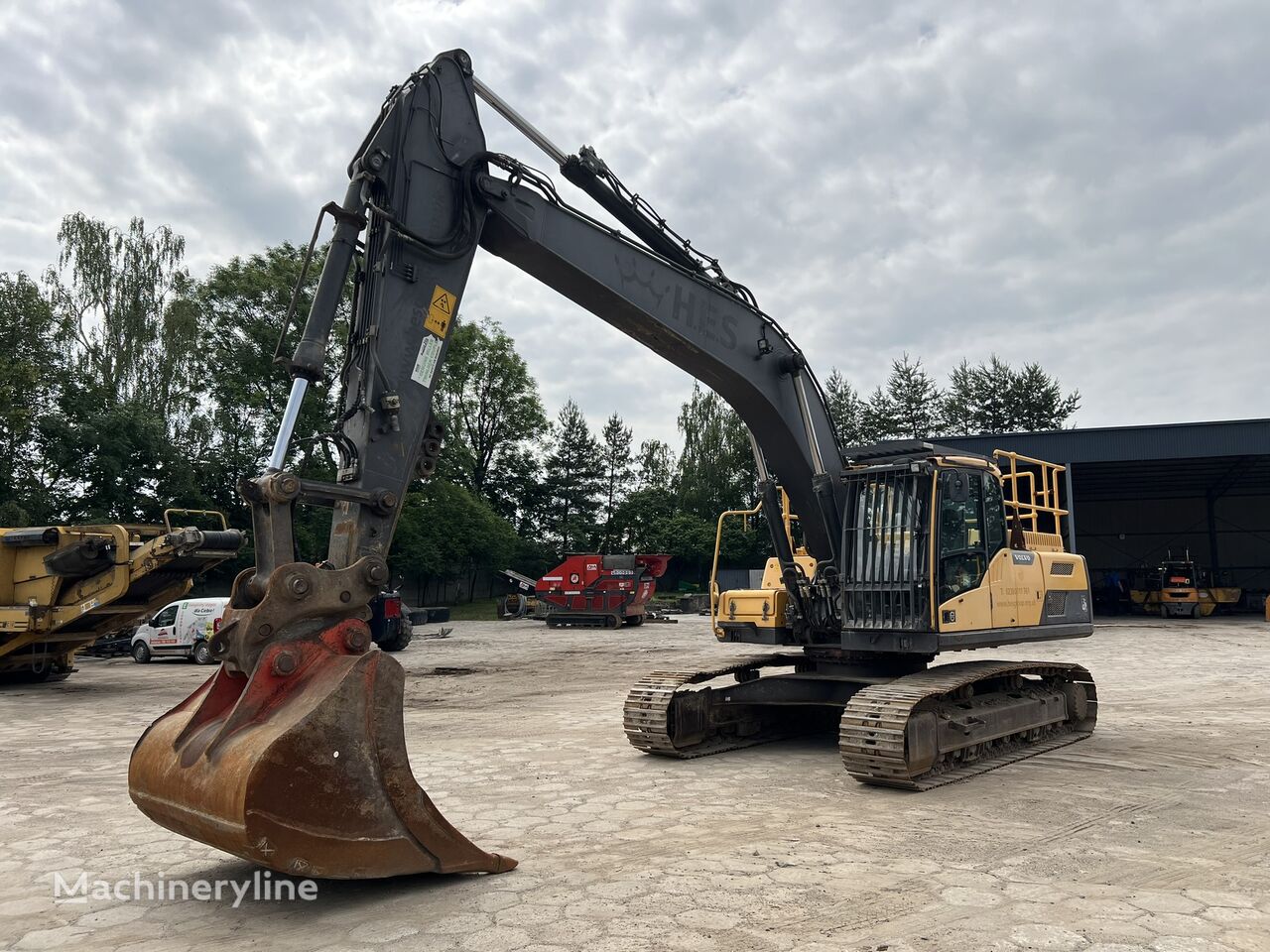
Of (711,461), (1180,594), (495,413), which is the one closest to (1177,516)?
(1180,594)

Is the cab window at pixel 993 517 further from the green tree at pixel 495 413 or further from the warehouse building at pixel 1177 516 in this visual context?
the green tree at pixel 495 413

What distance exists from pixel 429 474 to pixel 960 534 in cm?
483

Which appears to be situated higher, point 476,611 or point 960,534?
point 960,534

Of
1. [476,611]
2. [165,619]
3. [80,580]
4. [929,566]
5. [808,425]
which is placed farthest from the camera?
[476,611]

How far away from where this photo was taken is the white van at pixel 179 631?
21391 mm

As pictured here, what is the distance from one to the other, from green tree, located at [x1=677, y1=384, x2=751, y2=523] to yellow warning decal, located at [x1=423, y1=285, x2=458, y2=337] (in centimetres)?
4958

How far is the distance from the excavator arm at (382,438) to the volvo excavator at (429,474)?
0.04 feet

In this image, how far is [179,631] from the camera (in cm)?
2144

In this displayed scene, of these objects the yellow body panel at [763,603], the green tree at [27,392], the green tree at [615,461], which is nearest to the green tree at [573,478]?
the green tree at [615,461]

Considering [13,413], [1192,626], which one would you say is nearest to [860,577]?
[1192,626]

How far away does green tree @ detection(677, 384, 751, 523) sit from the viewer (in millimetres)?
56875

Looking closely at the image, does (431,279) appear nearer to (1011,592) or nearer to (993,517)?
(993,517)

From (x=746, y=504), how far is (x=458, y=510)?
873 inches

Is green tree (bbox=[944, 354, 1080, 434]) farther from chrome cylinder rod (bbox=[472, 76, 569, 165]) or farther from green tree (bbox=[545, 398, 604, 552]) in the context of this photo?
chrome cylinder rod (bbox=[472, 76, 569, 165])
